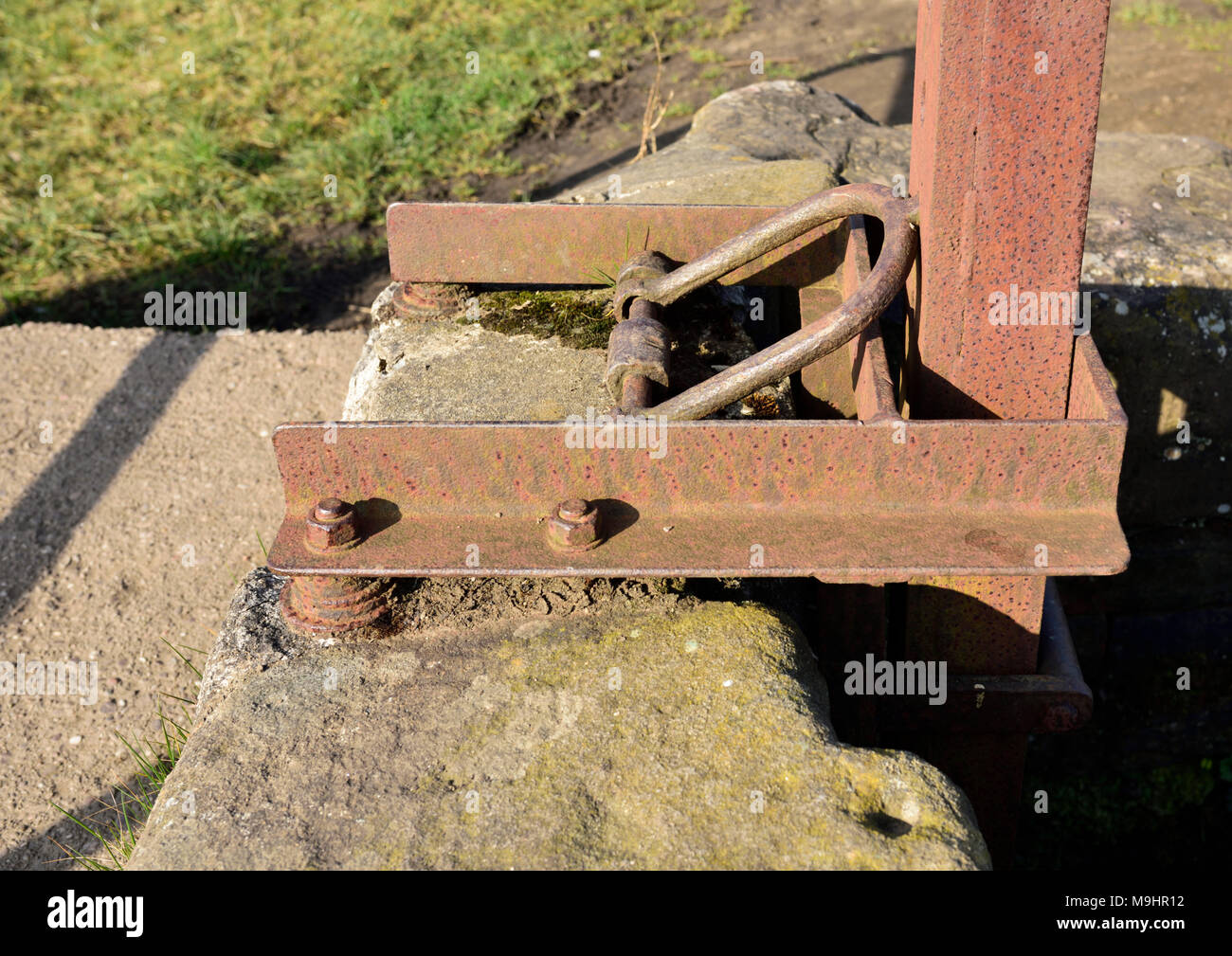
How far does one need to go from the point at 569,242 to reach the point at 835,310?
0.84m

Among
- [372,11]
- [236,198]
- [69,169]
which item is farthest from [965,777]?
[372,11]

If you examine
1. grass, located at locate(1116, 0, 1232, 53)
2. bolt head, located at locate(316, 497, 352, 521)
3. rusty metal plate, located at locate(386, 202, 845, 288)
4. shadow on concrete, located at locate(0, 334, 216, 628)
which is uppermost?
grass, located at locate(1116, 0, 1232, 53)

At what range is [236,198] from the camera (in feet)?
18.9

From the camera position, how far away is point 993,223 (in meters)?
1.77

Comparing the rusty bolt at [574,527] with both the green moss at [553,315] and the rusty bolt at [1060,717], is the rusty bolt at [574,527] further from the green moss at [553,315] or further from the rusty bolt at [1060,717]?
the rusty bolt at [1060,717]

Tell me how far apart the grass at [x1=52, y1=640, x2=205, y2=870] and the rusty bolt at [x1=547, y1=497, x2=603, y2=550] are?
1155 mm

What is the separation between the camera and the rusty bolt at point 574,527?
1745mm

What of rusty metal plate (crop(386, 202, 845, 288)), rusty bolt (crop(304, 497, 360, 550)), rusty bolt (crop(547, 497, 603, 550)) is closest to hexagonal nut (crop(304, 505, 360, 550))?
rusty bolt (crop(304, 497, 360, 550))

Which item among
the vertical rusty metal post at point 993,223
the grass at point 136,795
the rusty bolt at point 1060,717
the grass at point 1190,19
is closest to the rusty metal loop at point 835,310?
the vertical rusty metal post at point 993,223

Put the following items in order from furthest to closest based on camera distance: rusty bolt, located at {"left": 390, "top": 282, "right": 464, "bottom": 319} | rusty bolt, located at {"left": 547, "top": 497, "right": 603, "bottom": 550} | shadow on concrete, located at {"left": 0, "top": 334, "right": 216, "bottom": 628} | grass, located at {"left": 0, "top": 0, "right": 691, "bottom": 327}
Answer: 1. grass, located at {"left": 0, "top": 0, "right": 691, "bottom": 327}
2. shadow on concrete, located at {"left": 0, "top": 334, "right": 216, "bottom": 628}
3. rusty bolt, located at {"left": 390, "top": 282, "right": 464, "bottom": 319}
4. rusty bolt, located at {"left": 547, "top": 497, "right": 603, "bottom": 550}

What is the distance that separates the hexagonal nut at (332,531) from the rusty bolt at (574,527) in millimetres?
314

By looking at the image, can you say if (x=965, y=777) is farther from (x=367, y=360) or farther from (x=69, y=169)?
(x=69, y=169)

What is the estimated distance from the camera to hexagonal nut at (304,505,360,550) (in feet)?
5.79

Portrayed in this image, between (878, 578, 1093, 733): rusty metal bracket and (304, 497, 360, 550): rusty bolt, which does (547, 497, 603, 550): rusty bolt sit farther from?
(878, 578, 1093, 733): rusty metal bracket
